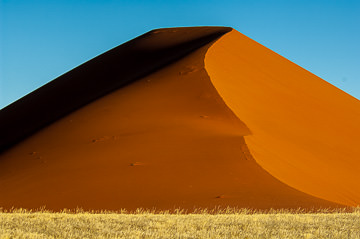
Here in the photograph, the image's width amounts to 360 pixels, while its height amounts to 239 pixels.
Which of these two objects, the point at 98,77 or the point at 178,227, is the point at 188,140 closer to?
the point at 178,227

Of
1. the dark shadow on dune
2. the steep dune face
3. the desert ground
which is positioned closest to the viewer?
the desert ground

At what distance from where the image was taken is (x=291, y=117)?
2533cm

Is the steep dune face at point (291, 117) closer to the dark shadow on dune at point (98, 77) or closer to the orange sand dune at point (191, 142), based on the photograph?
the orange sand dune at point (191, 142)

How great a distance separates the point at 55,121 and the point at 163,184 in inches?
375

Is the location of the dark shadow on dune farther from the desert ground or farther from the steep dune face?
the steep dune face

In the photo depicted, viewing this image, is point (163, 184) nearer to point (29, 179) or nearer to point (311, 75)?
point (29, 179)

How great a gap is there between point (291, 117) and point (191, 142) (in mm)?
6855

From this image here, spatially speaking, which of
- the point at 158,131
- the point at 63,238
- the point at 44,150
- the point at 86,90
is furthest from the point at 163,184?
the point at 86,90

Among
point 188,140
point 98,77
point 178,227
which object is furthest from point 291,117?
point 178,227

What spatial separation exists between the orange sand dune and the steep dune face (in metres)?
0.08

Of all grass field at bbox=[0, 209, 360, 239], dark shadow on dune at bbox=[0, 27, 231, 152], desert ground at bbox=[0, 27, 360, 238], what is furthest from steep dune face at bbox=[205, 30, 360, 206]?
grass field at bbox=[0, 209, 360, 239]

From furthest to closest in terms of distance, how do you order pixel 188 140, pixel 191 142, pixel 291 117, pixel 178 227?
pixel 291 117 → pixel 188 140 → pixel 191 142 → pixel 178 227

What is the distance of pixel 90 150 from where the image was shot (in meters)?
20.8

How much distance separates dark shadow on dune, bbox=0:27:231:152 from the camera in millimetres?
28156
